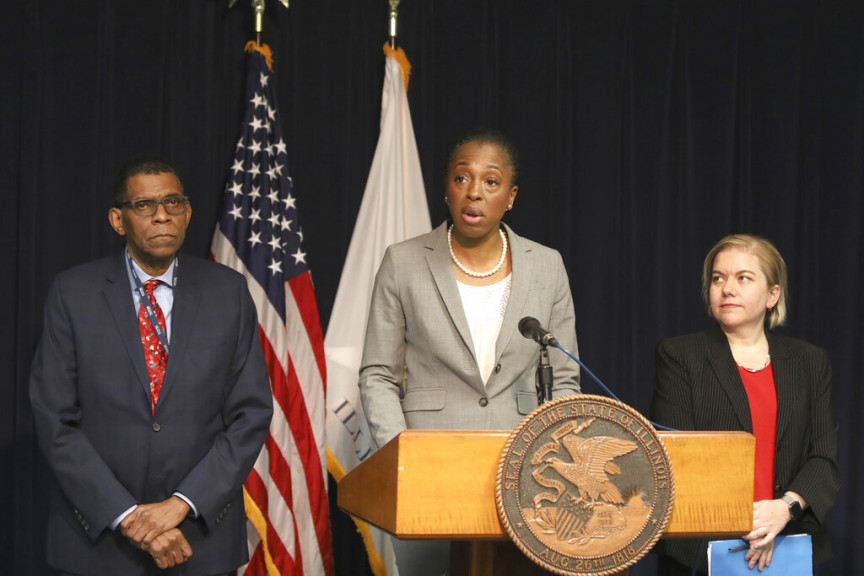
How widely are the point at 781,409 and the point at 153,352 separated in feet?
6.13

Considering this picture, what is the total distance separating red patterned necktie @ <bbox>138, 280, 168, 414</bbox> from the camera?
2.73 m

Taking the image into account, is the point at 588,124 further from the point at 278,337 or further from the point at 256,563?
the point at 256,563

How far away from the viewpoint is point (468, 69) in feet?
15.0

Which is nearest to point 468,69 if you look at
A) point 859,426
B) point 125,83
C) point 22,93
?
point 125,83

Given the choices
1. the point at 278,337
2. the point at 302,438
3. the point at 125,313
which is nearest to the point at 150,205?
the point at 125,313

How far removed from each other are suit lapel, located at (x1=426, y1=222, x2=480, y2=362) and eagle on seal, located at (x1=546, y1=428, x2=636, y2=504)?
0.78 metres

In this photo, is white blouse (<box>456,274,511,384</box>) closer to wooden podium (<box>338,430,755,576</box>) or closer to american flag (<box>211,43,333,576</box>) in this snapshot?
wooden podium (<box>338,430,755,576</box>)

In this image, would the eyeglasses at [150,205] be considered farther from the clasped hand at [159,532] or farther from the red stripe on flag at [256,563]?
the red stripe on flag at [256,563]

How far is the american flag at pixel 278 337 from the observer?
3900mm

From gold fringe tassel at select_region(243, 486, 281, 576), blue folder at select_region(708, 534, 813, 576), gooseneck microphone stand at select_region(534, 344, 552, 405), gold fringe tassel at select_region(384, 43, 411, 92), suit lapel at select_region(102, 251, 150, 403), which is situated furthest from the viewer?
gold fringe tassel at select_region(384, 43, 411, 92)

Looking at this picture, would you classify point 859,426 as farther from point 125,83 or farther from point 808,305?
point 125,83

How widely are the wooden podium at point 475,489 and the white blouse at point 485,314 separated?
0.68m

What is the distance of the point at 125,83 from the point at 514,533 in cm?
300

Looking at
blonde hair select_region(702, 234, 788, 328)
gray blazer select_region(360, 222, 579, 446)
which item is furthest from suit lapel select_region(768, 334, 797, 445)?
gray blazer select_region(360, 222, 579, 446)
